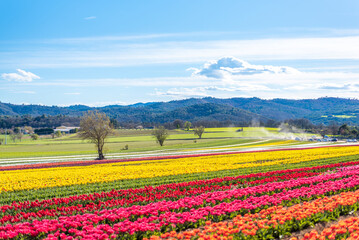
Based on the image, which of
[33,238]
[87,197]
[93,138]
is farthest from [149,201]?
[93,138]

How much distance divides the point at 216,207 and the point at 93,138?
3967 centimetres

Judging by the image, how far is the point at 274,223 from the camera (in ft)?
33.2

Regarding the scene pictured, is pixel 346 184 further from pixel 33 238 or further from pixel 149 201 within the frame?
pixel 33 238

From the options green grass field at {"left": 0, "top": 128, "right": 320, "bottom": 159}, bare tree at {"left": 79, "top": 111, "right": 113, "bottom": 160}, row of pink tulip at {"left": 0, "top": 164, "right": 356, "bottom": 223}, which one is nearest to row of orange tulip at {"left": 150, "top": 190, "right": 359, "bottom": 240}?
row of pink tulip at {"left": 0, "top": 164, "right": 356, "bottom": 223}

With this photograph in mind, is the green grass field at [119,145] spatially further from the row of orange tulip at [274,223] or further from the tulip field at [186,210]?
the row of orange tulip at [274,223]

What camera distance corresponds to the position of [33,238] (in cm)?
1043

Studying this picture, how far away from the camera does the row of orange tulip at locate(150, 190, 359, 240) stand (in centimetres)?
935

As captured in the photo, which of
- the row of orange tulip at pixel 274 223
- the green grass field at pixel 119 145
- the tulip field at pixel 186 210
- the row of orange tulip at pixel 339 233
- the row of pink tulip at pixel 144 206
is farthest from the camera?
the green grass field at pixel 119 145

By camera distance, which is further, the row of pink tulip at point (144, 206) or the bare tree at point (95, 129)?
the bare tree at point (95, 129)

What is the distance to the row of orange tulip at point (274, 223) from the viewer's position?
30.7ft

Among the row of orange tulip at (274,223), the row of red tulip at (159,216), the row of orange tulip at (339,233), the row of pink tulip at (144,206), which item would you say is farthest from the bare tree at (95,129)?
the row of orange tulip at (339,233)

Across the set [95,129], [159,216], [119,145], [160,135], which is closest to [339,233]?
[159,216]

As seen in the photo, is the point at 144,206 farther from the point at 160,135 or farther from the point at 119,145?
the point at 119,145

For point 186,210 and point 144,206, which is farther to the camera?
point 144,206
